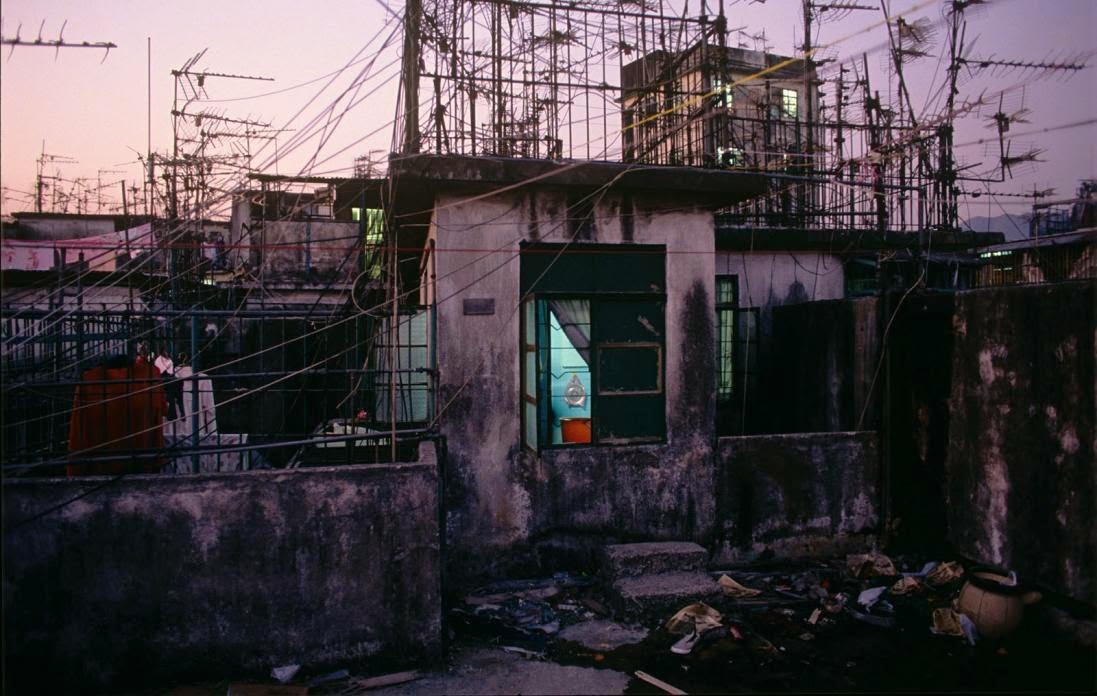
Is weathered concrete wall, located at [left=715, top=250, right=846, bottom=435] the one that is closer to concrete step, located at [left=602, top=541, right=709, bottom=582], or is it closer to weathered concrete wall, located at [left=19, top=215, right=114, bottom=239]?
concrete step, located at [left=602, top=541, right=709, bottom=582]

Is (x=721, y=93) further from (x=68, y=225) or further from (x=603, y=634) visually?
(x=68, y=225)

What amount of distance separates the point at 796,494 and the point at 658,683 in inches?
152

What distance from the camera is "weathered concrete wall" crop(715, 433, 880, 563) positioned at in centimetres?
871

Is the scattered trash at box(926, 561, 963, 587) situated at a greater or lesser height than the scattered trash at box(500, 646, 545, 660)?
greater

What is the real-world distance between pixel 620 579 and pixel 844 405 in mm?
4646

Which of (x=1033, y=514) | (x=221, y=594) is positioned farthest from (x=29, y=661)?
(x=1033, y=514)

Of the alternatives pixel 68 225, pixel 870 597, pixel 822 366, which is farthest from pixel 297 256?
pixel 870 597

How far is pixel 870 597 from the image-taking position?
7.58 metres

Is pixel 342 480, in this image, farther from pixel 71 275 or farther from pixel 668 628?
pixel 71 275

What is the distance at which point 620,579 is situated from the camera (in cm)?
745

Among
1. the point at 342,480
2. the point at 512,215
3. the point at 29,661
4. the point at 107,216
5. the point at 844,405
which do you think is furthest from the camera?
the point at 107,216

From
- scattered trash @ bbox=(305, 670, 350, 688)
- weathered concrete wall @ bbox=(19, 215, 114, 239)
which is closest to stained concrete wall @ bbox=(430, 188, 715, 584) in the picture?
scattered trash @ bbox=(305, 670, 350, 688)

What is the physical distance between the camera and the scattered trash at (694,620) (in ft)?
22.1

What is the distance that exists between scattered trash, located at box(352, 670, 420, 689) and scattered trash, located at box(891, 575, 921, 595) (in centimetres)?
538
